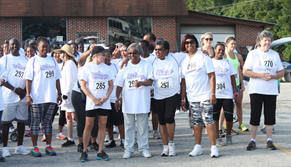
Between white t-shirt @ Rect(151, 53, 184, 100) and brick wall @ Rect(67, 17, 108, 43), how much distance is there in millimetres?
19649

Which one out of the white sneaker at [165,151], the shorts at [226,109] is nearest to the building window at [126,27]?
the shorts at [226,109]

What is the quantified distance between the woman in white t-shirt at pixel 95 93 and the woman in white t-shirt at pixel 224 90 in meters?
2.37

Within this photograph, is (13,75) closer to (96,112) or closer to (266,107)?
(96,112)

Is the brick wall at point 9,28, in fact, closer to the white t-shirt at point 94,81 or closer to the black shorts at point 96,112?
the white t-shirt at point 94,81

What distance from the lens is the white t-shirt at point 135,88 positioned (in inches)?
308

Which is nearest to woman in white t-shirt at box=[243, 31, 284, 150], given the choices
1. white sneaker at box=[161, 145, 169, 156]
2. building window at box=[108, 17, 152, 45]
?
white sneaker at box=[161, 145, 169, 156]

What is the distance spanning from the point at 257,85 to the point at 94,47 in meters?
3.11

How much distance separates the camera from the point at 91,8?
2717cm

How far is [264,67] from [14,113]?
189 inches

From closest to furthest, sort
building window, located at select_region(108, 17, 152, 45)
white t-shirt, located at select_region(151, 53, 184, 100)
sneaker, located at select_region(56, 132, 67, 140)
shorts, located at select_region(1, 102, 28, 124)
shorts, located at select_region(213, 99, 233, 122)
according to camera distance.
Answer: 1. white t-shirt, located at select_region(151, 53, 184, 100)
2. shorts, located at select_region(1, 102, 28, 124)
3. shorts, located at select_region(213, 99, 233, 122)
4. sneaker, located at select_region(56, 132, 67, 140)
5. building window, located at select_region(108, 17, 152, 45)

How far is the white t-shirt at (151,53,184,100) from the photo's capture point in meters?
7.88

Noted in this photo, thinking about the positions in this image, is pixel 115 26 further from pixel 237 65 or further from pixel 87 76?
pixel 87 76

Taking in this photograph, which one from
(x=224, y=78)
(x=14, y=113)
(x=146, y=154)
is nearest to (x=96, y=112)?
(x=146, y=154)

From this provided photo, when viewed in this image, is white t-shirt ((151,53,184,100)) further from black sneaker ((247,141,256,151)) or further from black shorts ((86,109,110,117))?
black sneaker ((247,141,256,151))
